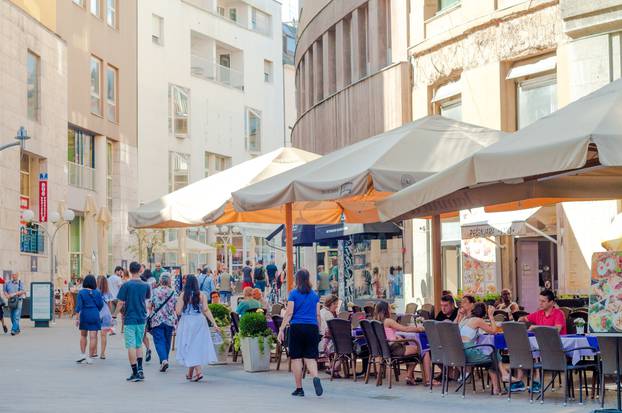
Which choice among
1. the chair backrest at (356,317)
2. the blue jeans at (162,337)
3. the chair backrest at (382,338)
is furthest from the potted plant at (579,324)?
the blue jeans at (162,337)

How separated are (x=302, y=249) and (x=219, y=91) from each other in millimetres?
26758

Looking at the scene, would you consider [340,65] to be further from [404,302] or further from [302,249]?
[302,249]

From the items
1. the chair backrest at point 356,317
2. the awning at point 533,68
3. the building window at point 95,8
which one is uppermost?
the building window at point 95,8

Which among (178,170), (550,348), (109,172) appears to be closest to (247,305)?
(550,348)

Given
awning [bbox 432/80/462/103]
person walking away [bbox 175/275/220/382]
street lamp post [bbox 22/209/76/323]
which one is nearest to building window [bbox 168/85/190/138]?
street lamp post [bbox 22/209/76/323]

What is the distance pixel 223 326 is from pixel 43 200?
24706 mm

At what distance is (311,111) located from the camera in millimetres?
37375

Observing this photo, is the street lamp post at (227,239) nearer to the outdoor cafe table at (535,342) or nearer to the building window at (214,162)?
the building window at (214,162)

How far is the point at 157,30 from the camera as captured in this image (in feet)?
211

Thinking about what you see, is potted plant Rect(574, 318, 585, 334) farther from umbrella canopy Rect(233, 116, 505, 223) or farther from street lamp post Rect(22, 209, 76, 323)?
street lamp post Rect(22, 209, 76, 323)

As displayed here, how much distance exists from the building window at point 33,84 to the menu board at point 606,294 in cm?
3491

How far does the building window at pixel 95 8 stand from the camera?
169 feet

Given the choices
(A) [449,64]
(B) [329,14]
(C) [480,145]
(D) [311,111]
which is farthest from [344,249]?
(C) [480,145]

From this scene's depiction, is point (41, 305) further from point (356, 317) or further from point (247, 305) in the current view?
point (356, 317)
